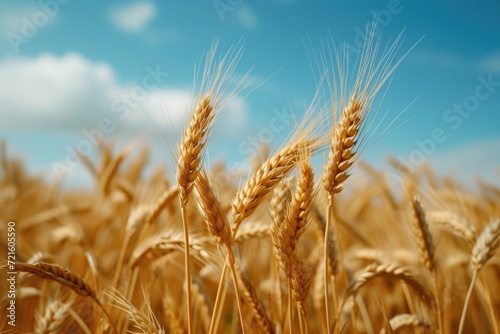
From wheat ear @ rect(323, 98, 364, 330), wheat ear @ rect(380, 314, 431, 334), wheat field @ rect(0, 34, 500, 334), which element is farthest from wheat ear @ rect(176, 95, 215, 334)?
wheat ear @ rect(380, 314, 431, 334)

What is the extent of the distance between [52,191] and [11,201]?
45cm

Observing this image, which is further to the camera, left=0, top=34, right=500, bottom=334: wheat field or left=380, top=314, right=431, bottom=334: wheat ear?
left=380, top=314, right=431, bottom=334: wheat ear

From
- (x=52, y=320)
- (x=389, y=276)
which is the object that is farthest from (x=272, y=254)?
(x=52, y=320)

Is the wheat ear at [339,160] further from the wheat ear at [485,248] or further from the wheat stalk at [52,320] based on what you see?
the wheat stalk at [52,320]

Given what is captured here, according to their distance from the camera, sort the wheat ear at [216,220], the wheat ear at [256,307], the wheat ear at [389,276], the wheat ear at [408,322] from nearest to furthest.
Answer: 1. the wheat ear at [216,220]
2. the wheat ear at [256,307]
3. the wheat ear at [389,276]
4. the wheat ear at [408,322]

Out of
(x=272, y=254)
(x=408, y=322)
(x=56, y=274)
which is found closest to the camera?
(x=56, y=274)

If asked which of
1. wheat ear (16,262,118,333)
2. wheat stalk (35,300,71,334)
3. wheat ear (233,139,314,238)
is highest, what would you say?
wheat ear (233,139,314,238)

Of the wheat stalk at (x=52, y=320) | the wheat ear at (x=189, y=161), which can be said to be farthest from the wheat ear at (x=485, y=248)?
the wheat stalk at (x=52, y=320)

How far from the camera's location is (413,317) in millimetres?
1704

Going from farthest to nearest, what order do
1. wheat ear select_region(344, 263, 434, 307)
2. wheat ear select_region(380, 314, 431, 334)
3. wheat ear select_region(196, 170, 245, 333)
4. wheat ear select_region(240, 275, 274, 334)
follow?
wheat ear select_region(380, 314, 431, 334) < wheat ear select_region(344, 263, 434, 307) < wheat ear select_region(240, 275, 274, 334) < wheat ear select_region(196, 170, 245, 333)

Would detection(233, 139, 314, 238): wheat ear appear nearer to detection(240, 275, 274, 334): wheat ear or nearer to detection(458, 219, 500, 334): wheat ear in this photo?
detection(240, 275, 274, 334): wheat ear

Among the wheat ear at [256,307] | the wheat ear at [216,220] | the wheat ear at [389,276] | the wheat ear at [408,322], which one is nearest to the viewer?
the wheat ear at [216,220]

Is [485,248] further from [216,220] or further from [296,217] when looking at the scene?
[216,220]

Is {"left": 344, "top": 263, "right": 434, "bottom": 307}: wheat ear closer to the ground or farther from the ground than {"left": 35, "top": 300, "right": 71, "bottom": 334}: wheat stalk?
farther from the ground
